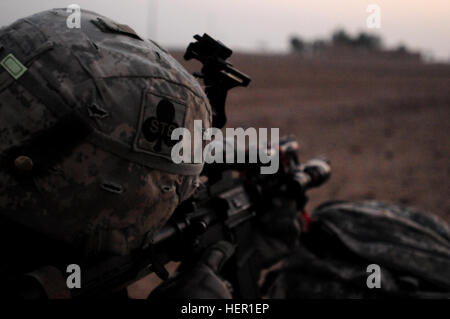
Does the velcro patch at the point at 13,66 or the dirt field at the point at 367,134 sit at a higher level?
the dirt field at the point at 367,134

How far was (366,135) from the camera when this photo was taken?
9.50 metres

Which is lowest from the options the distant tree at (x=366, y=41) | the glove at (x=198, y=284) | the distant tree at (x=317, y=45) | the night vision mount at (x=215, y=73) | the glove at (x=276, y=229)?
the glove at (x=198, y=284)

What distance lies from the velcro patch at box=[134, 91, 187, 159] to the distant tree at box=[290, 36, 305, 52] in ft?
210

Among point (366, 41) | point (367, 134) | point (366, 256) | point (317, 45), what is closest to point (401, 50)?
point (366, 41)

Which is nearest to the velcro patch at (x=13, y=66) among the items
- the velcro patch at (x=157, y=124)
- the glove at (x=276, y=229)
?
the velcro patch at (x=157, y=124)

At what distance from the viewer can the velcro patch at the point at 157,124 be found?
1427mm

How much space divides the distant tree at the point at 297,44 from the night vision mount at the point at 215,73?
208 ft

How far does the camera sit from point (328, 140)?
29.3 feet

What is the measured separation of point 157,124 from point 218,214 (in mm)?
820

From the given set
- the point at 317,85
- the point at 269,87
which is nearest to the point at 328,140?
the point at 269,87

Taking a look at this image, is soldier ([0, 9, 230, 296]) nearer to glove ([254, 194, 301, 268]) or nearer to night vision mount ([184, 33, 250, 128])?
night vision mount ([184, 33, 250, 128])

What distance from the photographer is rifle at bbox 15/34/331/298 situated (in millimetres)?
1640

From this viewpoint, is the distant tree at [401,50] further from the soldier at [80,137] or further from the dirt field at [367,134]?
the soldier at [80,137]
